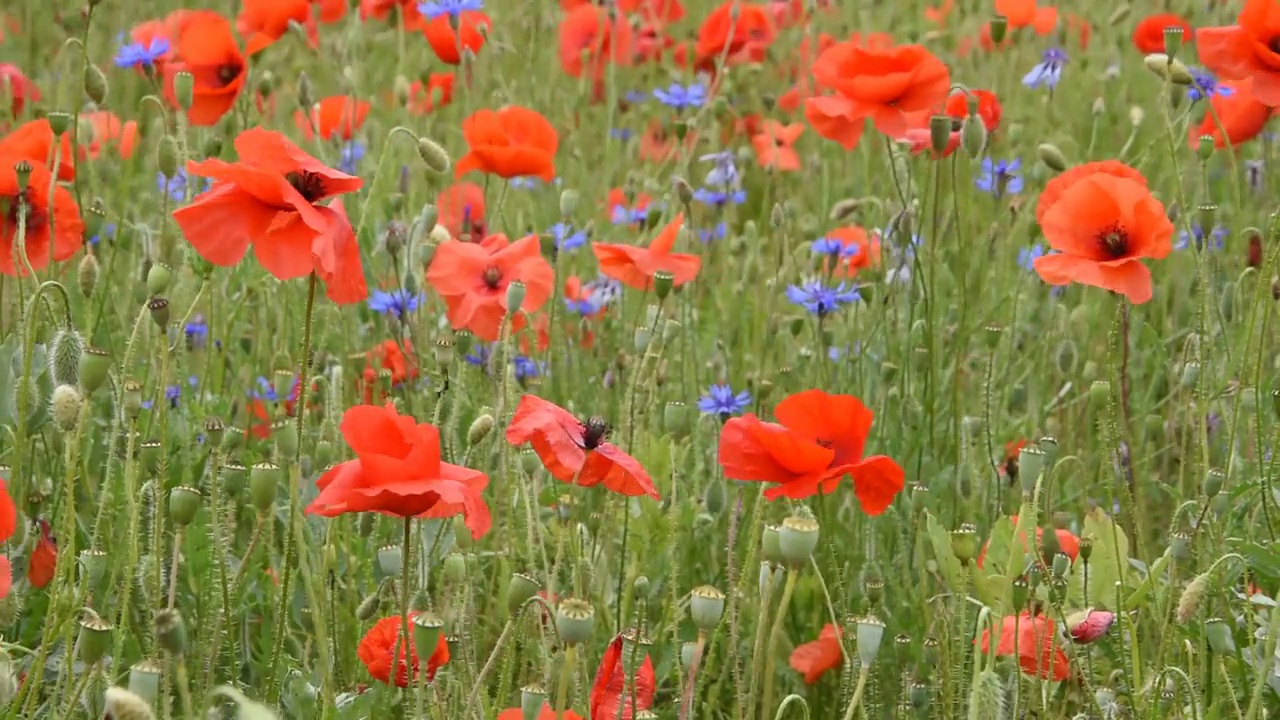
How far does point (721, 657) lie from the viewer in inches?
83.6

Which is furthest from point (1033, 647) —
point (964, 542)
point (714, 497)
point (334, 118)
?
point (334, 118)

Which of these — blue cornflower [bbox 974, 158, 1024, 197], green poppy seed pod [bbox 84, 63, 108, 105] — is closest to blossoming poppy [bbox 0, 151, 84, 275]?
green poppy seed pod [bbox 84, 63, 108, 105]

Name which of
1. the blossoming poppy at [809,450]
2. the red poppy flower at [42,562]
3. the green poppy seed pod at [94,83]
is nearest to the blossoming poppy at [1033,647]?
the blossoming poppy at [809,450]

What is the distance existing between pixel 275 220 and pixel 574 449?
0.37m

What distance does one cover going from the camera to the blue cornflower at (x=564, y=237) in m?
2.51

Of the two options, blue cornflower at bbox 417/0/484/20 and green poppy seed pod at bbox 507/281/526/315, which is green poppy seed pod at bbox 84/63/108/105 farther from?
blue cornflower at bbox 417/0/484/20

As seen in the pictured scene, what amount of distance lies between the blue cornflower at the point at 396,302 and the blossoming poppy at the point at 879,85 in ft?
2.25

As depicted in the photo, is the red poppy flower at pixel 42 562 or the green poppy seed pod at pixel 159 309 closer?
the green poppy seed pod at pixel 159 309

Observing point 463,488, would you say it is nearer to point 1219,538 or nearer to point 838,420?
point 838,420

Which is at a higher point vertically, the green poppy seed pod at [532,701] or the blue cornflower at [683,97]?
the blue cornflower at [683,97]

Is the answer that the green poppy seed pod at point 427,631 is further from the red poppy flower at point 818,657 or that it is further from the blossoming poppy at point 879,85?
the blossoming poppy at point 879,85

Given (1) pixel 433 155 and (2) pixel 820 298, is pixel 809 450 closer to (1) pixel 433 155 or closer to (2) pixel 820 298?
(1) pixel 433 155

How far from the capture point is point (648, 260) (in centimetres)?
224

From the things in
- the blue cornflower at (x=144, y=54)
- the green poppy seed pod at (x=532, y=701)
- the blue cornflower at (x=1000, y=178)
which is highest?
the blue cornflower at (x=144, y=54)
